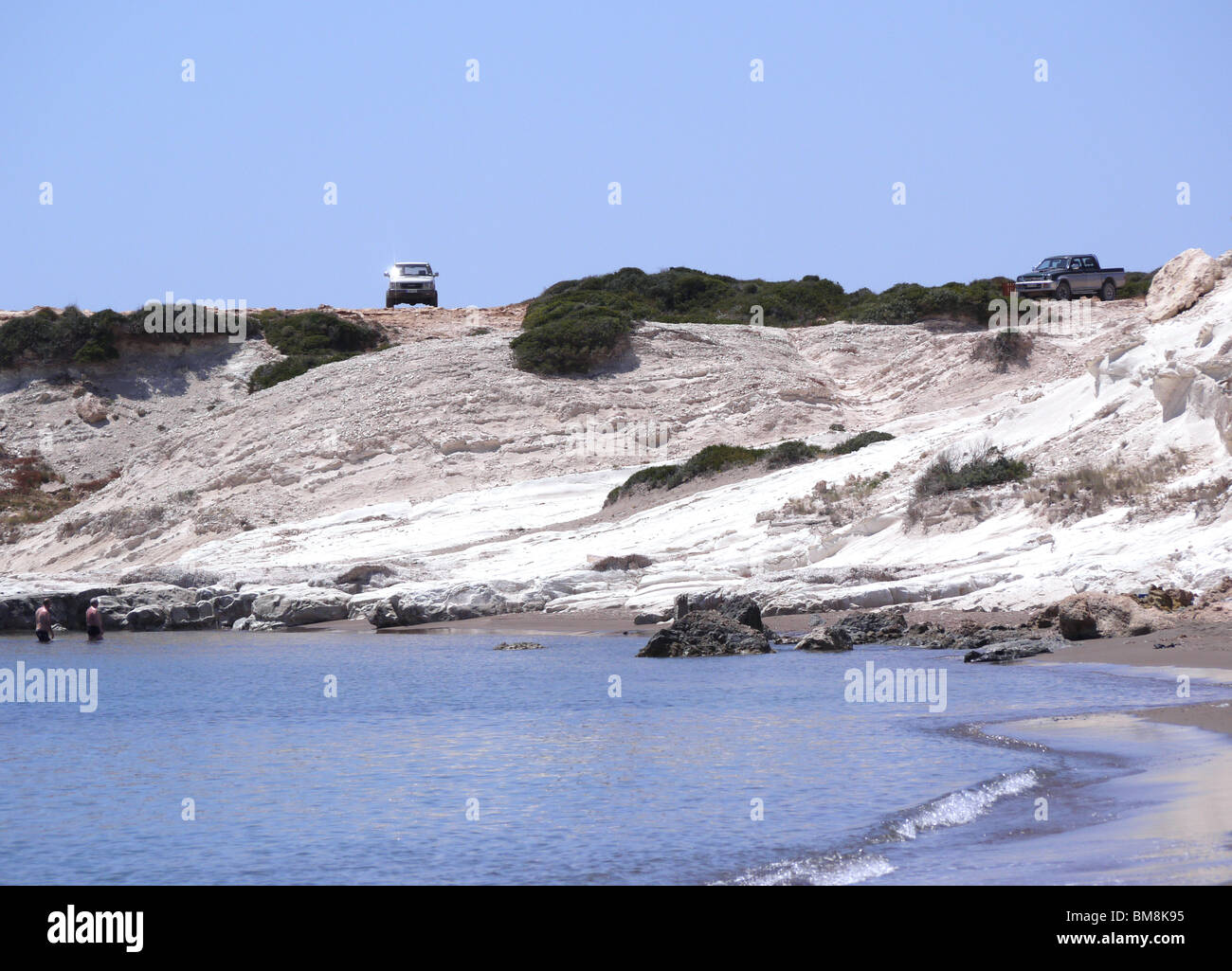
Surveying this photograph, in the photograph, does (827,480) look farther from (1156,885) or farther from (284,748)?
(1156,885)

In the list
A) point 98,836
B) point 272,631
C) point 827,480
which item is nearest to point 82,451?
point 272,631

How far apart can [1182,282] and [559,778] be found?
20.4m

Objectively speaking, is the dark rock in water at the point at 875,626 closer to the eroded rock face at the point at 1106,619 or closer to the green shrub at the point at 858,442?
the eroded rock face at the point at 1106,619

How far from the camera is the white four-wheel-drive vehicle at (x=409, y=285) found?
5650 centimetres

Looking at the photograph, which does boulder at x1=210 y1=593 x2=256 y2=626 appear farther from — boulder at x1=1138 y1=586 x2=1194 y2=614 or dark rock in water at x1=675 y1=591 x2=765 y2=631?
boulder at x1=1138 y1=586 x2=1194 y2=614

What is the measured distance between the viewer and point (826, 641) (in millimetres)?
17906

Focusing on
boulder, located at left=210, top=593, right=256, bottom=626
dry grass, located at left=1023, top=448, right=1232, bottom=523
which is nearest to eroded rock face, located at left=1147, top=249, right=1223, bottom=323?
dry grass, located at left=1023, top=448, right=1232, bottom=523

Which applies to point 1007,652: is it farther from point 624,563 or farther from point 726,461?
point 726,461

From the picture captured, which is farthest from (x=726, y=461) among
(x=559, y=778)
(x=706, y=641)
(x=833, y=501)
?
(x=559, y=778)

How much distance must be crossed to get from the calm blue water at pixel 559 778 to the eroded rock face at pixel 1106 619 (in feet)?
5.46

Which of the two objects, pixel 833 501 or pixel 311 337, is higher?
pixel 311 337

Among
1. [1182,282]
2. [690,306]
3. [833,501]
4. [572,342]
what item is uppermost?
[690,306]

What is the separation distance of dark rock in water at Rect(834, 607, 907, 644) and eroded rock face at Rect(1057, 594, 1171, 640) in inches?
99.2

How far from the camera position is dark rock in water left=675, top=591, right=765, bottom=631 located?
19641mm
